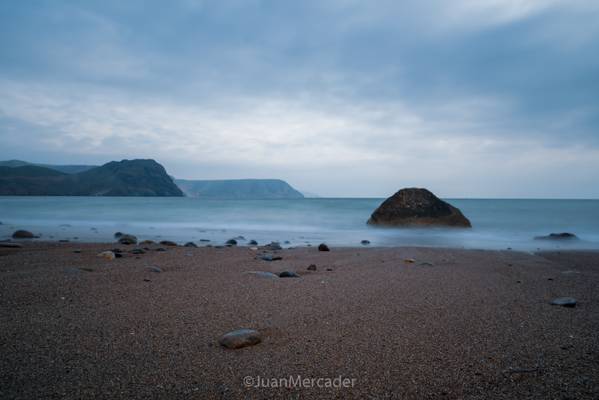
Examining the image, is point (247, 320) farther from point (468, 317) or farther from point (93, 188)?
point (93, 188)

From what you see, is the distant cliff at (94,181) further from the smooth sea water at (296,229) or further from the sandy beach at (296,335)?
the sandy beach at (296,335)

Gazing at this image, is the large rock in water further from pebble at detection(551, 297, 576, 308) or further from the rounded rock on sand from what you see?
the rounded rock on sand

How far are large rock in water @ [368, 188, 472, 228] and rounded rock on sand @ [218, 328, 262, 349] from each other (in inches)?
501

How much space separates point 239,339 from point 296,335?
411 millimetres

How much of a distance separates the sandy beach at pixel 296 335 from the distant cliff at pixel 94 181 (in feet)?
308

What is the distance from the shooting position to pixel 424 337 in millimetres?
2352

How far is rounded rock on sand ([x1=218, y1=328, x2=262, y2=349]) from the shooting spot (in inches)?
85.2

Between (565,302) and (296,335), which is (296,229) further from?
(296,335)

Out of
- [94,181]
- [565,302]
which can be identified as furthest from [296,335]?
[94,181]

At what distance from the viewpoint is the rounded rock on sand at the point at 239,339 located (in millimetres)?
2164

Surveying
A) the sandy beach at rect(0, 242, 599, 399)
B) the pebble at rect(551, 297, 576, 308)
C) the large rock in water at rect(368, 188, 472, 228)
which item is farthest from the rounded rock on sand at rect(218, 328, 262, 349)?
the large rock in water at rect(368, 188, 472, 228)

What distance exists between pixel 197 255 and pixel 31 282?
10.1 ft

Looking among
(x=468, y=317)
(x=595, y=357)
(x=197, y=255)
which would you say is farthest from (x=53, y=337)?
(x=197, y=255)

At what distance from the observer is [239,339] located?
7.19 feet
